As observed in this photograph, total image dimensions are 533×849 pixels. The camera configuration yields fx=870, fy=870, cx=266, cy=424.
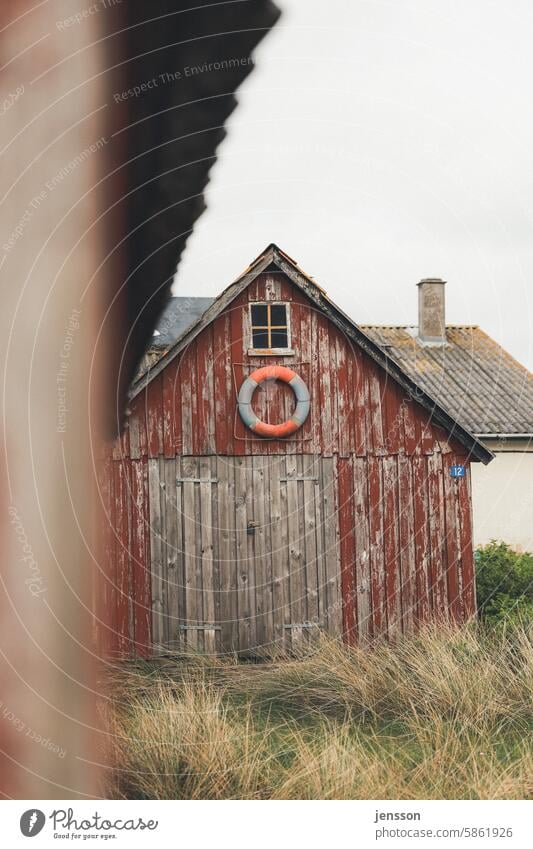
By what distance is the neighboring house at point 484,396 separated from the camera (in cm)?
1642

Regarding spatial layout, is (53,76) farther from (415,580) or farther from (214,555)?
(415,580)

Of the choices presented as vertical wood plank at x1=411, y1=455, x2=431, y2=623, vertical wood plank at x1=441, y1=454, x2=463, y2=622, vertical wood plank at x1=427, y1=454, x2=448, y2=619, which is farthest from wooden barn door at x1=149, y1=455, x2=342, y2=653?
vertical wood plank at x1=441, y1=454, x2=463, y2=622

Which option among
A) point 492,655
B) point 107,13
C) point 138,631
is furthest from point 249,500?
point 107,13

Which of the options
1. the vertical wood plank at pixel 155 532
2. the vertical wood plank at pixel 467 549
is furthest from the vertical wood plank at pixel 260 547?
the vertical wood plank at pixel 467 549

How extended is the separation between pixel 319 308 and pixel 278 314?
16.0 inches

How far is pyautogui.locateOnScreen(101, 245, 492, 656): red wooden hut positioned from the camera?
8.40 metres

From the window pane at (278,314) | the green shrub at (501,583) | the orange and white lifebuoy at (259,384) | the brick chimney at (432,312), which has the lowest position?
the green shrub at (501,583)

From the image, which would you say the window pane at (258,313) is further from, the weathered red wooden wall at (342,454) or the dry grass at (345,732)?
the dry grass at (345,732)

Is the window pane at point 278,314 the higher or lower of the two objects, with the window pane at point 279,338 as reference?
higher

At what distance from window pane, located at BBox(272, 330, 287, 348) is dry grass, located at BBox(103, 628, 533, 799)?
349cm

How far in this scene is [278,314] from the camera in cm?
855

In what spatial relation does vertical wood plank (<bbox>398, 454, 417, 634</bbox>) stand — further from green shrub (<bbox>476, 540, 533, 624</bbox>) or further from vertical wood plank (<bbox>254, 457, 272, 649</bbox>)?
vertical wood plank (<bbox>254, 457, 272, 649</bbox>)

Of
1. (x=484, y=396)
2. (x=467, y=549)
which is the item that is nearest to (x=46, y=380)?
(x=467, y=549)

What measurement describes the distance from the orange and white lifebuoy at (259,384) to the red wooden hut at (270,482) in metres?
0.02
